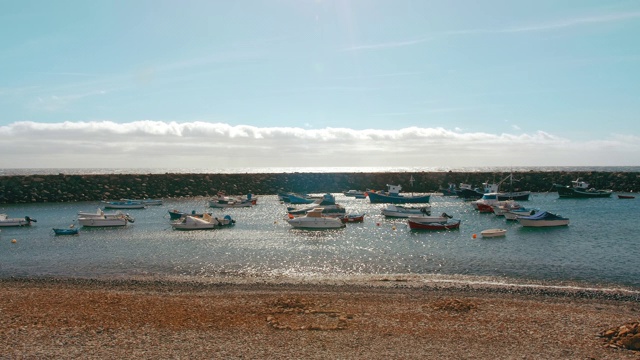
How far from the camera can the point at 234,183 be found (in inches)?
3730

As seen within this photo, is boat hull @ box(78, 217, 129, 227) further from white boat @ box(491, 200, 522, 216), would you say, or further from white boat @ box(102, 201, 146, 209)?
white boat @ box(491, 200, 522, 216)

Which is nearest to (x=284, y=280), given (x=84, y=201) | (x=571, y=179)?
(x=84, y=201)

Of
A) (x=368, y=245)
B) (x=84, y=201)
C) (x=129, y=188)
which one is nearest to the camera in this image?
(x=368, y=245)

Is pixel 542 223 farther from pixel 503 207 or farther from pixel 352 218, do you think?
pixel 352 218

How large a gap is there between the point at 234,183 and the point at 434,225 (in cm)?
5622

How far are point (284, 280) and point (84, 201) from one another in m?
61.6

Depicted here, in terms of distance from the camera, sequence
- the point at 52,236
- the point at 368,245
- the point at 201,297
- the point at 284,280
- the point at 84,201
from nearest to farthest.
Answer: the point at 201,297, the point at 284,280, the point at 368,245, the point at 52,236, the point at 84,201

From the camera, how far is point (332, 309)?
61.4 ft

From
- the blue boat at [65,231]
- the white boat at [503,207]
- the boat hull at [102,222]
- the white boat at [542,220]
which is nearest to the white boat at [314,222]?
the boat hull at [102,222]

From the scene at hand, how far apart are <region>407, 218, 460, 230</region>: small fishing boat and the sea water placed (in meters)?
1.03

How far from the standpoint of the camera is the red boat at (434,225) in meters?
45.2

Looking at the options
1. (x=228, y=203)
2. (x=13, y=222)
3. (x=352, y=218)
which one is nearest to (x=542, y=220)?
(x=352, y=218)

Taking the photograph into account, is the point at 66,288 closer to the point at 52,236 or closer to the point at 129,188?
the point at 52,236

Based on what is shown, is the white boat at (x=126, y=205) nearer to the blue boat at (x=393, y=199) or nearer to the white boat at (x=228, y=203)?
the white boat at (x=228, y=203)
